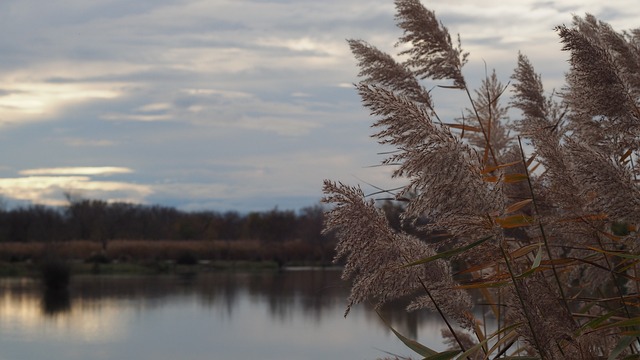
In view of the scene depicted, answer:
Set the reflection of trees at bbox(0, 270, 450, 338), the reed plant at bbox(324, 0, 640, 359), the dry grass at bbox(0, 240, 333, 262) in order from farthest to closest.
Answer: the dry grass at bbox(0, 240, 333, 262) → the reflection of trees at bbox(0, 270, 450, 338) → the reed plant at bbox(324, 0, 640, 359)

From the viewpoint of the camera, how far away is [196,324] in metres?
19.8

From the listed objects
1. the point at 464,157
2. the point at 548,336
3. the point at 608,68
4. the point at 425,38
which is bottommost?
the point at 548,336

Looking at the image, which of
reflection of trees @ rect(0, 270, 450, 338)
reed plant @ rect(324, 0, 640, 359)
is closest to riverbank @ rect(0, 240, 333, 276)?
reflection of trees @ rect(0, 270, 450, 338)

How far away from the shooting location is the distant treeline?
4719 centimetres

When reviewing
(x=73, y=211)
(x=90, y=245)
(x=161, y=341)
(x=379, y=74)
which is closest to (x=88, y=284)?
(x=90, y=245)

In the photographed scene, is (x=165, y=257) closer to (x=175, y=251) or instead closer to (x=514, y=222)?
(x=175, y=251)

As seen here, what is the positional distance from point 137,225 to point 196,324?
112 feet

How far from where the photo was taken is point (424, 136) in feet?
5.60

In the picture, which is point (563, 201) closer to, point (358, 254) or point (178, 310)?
point (358, 254)

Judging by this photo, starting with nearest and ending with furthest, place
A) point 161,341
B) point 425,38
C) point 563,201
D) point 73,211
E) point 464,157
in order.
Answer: point 464,157, point 563,201, point 425,38, point 161,341, point 73,211

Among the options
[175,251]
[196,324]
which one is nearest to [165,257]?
[175,251]

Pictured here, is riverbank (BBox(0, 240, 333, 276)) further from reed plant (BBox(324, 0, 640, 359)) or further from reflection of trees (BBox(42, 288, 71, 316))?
reed plant (BBox(324, 0, 640, 359))

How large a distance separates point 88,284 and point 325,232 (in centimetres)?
3169

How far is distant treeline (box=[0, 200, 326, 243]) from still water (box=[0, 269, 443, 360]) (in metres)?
15.4
